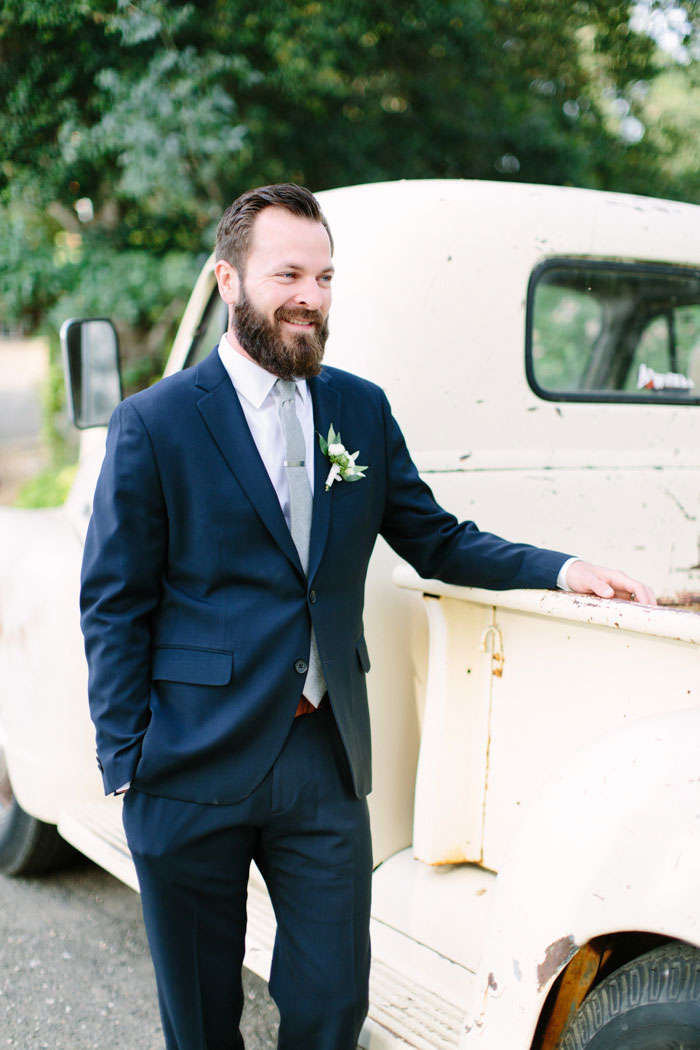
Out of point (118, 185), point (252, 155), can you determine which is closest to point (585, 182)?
point (252, 155)

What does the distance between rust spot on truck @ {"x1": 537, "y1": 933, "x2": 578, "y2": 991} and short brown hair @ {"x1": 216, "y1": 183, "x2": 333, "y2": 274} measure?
4.28ft

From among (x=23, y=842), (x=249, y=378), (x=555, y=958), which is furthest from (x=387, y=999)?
(x=23, y=842)

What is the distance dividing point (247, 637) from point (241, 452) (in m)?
0.34

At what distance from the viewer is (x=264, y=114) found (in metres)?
6.75

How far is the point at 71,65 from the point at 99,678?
5719mm

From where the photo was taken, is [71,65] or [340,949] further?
[71,65]

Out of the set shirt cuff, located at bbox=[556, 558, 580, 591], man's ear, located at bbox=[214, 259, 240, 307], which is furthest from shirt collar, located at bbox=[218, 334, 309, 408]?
shirt cuff, located at bbox=[556, 558, 580, 591]

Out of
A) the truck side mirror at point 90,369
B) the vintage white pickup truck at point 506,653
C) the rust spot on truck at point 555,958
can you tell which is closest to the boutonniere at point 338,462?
the vintage white pickup truck at point 506,653

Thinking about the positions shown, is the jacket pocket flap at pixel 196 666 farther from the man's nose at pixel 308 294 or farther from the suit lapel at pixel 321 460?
the man's nose at pixel 308 294

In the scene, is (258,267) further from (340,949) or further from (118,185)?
(118,185)

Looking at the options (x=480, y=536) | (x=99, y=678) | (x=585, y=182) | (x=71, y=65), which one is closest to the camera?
(x=99, y=678)

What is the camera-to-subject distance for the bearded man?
1.70 m

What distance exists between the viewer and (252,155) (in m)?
7.05

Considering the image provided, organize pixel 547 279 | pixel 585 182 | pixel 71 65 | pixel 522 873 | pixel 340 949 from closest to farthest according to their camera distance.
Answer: pixel 522 873 < pixel 340 949 < pixel 547 279 < pixel 71 65 < pixel 585 182
